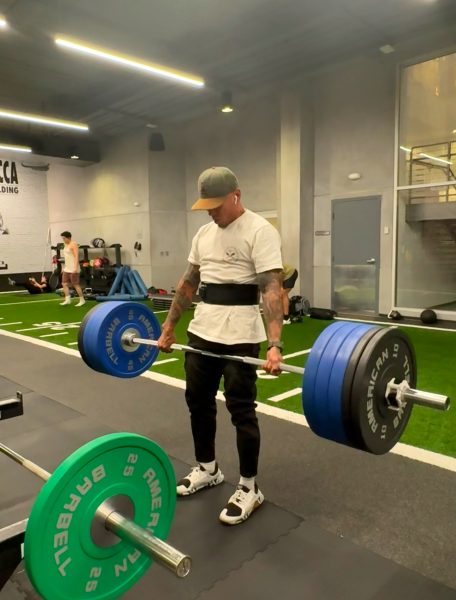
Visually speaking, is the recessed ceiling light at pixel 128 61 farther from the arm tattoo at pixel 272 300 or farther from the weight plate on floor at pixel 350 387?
the weight plate on floor at pixel 350 387

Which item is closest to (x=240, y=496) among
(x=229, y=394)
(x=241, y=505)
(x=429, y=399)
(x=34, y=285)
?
(x=241, y=505)

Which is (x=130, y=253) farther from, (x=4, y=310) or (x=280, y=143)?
(x=280, y=143)

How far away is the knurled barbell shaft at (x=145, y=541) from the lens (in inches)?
33.1

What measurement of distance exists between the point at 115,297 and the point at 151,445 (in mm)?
7679

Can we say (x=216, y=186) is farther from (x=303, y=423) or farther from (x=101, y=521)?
(x=303, y=423)

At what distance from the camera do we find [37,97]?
306 inches

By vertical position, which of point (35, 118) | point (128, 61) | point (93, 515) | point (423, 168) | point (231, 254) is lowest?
point (93, 515)

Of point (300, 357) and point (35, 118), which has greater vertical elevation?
point (35, 118)

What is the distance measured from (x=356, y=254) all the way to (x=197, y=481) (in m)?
5.61

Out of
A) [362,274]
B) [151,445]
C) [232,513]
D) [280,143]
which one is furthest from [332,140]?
[151,445]

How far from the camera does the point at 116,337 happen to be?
215cm

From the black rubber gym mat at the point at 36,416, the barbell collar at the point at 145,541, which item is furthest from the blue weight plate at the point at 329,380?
the black rubber gym mat at the point at 36,416

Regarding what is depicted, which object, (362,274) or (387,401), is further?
(362,274)

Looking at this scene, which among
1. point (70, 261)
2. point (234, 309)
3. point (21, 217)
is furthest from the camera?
point (21, 217)
